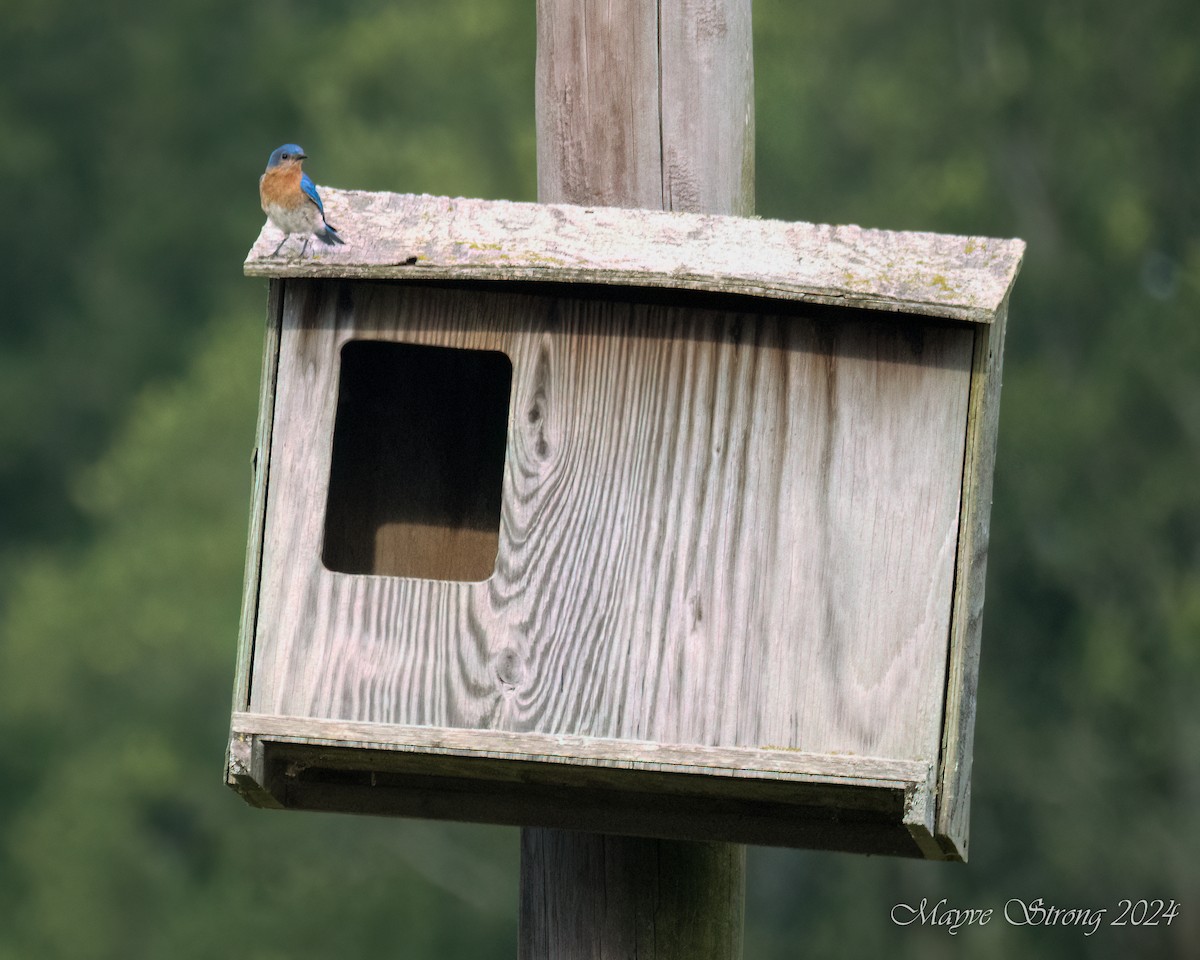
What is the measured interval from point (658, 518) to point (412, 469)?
0.84m

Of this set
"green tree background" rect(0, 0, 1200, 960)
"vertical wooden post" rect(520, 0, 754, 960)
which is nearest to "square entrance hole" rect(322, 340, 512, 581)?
"vertical wooden post" rect(520, 0, 754, 960)

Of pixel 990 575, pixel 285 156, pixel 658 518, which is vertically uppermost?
pixel 285 156

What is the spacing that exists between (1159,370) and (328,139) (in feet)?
22.9

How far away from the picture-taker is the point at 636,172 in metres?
4.29

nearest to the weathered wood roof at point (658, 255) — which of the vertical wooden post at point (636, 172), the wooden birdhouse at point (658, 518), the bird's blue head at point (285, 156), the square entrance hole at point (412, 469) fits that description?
the wooden birdhouse at point (658, 518)

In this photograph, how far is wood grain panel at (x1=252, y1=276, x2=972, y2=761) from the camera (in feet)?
12.4

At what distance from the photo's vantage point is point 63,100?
24.9 metres

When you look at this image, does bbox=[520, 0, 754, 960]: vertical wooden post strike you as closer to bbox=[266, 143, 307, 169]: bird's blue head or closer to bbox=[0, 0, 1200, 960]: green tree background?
bbox=[266, 143, 307, 169]: bird's blue head

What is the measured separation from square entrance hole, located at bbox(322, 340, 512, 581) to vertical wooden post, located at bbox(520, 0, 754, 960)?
495 millimetres

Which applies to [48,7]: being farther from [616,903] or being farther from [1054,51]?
[616,903]

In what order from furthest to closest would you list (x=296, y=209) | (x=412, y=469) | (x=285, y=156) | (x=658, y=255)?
(x=412, y=469) < (x=285, y=156) < (x=296, y=209) < (x=658, y=255)

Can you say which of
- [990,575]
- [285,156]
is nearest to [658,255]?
[285,156]

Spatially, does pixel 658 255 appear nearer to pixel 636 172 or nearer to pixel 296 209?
pixel 636 172

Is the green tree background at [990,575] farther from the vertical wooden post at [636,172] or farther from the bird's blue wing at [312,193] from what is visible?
the bird's blue wing at [312,193]
